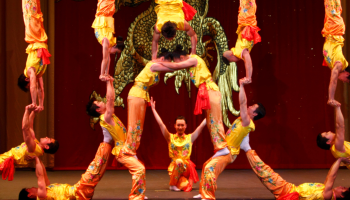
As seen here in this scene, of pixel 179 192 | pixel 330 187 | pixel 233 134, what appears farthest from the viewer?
pixel 179 192

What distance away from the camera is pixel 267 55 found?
613 cm

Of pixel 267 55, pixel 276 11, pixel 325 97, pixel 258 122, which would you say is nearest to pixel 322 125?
pixel 325 97

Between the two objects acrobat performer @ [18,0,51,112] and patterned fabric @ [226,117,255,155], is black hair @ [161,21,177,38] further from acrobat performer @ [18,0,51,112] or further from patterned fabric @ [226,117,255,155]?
acrobat performer @ [18,0,51,112]

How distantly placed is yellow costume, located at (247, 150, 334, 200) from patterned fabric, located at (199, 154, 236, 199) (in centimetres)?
27

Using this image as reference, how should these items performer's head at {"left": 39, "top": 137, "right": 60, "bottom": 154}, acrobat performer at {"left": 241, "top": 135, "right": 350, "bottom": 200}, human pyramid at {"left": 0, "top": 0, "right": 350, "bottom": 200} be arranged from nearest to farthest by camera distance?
acrobat performer at {"left": 241, "top": 135, "right": 350, "bottom": 200}
human pyramid at {"left": 0, "top": 0, "right": 350, "bottom": 200}
performer's head at {"left": 39, "top": 137, "right": 60, "bottom": 154}

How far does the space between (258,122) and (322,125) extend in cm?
99

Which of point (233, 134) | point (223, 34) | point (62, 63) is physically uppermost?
point (223, 34)

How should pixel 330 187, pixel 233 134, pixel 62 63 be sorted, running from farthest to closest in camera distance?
pixel 62 63
pixel 233 134
pixel 330 187

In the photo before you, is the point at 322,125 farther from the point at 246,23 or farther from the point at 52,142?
the point at 52,142

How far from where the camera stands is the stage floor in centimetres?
404

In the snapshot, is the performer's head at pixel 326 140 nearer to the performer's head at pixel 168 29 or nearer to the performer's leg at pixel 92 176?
the performer's head at pixel 168 29

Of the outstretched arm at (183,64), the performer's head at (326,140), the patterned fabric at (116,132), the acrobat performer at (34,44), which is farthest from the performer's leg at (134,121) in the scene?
the performer's head at (326,140)

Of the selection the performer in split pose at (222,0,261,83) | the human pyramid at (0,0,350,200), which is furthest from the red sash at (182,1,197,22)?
the performer in split pose at (222,0,261,83)

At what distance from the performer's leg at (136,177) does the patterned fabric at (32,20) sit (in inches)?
58.9
